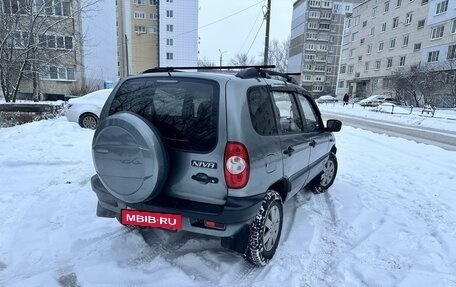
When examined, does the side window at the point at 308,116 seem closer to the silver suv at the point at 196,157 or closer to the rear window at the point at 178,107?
the silver suv at the point at 196,157

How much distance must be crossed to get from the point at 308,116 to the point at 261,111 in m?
1.60

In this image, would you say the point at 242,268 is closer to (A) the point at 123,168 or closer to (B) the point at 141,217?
(B) the point at 141,217

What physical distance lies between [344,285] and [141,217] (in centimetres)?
193

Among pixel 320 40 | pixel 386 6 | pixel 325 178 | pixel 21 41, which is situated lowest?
pixel 325 178

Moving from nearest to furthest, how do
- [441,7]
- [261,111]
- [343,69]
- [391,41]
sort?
[261,111] → [441,7] → [391,41] → [343,69]

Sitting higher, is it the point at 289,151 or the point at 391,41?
the point at 391,41

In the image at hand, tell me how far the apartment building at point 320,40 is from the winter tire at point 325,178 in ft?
242

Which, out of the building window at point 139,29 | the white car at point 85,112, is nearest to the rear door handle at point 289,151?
the white car at point 85,112

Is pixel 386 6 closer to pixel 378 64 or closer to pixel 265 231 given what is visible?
pixel 378 64

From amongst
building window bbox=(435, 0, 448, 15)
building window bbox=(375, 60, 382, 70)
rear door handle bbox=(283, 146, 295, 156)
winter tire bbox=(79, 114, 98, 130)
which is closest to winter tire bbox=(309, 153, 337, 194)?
rear door handle bbox=(283, 146, 295, 156)

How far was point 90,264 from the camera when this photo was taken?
2977 mm

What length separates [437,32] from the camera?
126 ft

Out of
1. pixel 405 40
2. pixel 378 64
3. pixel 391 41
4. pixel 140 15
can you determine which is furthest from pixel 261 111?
pixel 140 15

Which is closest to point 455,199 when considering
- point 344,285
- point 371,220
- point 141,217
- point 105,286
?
point 371,220
